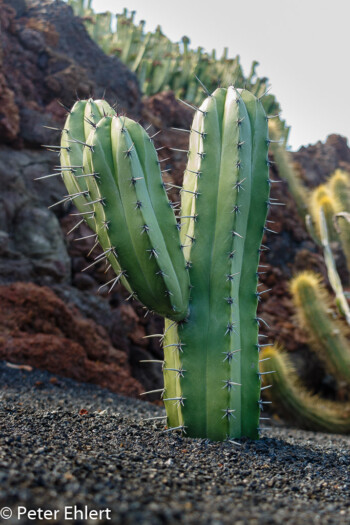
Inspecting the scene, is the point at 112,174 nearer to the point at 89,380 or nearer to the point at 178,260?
the point at 178,260

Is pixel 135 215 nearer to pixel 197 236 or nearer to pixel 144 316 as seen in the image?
pixel 197 236

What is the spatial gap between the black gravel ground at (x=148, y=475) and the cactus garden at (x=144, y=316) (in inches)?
0.4

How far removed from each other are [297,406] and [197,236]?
11.9 ft

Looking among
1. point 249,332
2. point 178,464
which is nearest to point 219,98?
point 249,332

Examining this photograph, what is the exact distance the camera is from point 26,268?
17.5 ft

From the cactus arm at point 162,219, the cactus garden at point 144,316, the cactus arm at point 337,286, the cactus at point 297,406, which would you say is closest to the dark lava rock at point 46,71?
the cactus garden at point 144,316

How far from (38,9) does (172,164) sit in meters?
3.38

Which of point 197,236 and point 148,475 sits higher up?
point 197,236

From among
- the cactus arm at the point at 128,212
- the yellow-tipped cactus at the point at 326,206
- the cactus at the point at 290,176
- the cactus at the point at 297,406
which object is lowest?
the cactus at the point at 297,406

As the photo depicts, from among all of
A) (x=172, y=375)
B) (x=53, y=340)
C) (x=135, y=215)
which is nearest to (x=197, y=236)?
(x=135, y=215)

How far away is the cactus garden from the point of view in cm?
181

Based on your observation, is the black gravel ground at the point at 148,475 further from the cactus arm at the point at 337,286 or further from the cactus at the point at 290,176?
the cactus at the point at 290,176

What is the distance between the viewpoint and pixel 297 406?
5.79m

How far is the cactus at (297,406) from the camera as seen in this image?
5.66 metres
